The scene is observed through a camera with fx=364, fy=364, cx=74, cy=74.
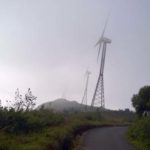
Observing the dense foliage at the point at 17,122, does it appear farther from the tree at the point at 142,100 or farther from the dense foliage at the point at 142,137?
the tree at the point at 142,100

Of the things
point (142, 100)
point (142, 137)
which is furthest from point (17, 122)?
point (142, 100)

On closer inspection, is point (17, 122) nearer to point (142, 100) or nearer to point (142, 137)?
point (142, 137)

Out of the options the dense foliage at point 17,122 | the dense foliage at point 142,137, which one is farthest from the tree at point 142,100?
the dense foliage at point 17,122

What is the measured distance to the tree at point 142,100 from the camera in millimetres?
60375

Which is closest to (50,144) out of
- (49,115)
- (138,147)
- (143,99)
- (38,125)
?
(38,125)

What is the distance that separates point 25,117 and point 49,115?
321 inches

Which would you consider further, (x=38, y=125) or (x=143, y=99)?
(x=143, y=99)

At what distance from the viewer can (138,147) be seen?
26.8 metres

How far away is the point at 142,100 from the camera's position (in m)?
60.8

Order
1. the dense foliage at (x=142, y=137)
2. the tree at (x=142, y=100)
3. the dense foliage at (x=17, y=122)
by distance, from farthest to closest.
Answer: the tree at (x=142, y=100) → the dense foliage at (x=142, y=137) → the dense foliage at (x=17, y=122)

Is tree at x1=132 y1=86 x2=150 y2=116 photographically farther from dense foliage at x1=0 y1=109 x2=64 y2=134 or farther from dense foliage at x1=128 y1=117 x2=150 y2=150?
dense foliage at x1=0 y1=109 x2=64 y2=134

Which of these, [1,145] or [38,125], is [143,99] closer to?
[38,125]

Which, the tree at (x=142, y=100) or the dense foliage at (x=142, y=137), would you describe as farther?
the tree at (x=142, y=100)

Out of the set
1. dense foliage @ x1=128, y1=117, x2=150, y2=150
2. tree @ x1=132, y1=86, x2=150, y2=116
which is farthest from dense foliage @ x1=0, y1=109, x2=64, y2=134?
tree @ x1=132, y1=86, x2=150, y2=116
